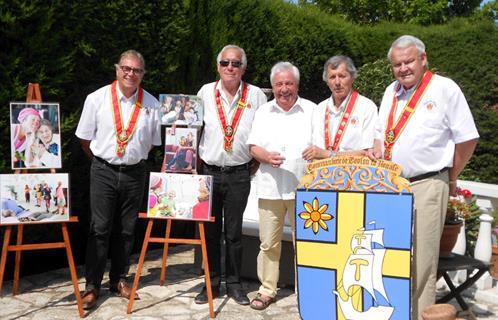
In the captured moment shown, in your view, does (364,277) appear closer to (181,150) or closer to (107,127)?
(181,150)

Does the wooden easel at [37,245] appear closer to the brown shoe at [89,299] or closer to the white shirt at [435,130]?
the brown shoe at [89,299]

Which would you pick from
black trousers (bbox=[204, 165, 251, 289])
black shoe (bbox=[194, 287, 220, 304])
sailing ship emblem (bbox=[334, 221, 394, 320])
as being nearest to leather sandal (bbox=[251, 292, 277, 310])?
black trousers (bbox=[204, 165, 251, 289])

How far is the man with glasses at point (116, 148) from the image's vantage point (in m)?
3.71

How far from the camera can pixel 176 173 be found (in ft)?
12.4

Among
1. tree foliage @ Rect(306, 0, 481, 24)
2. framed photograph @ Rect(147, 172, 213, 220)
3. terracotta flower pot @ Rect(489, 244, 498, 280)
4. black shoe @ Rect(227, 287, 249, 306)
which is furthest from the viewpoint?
tree foliage @ Rect(306, 0, 481, 24)

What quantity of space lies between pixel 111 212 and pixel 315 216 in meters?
1.68

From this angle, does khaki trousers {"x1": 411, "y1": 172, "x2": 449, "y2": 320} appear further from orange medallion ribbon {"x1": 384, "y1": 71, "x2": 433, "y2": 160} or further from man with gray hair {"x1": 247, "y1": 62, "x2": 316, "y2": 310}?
man with gray hair {"x1": 247, "y1": 62, "x2": 316, "y2": 310}

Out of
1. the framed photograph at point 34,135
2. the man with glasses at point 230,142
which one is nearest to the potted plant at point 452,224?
the man with glasses at point 230,142

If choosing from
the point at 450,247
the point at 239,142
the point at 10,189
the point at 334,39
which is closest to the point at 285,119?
the point at 239,142

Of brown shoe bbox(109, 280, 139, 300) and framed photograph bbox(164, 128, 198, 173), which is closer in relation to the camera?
framed photograph bbox(164, 128, 198, 173)

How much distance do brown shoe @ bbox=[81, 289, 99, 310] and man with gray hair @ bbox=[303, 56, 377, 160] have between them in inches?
76.4

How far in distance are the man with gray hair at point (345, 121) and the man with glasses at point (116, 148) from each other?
4.25 ft

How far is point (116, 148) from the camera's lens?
3701 mm

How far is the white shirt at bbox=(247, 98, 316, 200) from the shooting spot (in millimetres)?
3629
